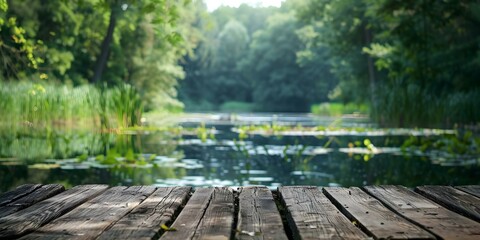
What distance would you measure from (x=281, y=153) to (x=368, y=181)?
3.43 meters

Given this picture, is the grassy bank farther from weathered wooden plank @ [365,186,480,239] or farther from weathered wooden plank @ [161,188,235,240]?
weathered wooden plank @ [161,188,235,240]

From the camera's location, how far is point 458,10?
13.8 metres

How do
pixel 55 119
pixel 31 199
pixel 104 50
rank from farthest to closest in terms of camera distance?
pixel 104 50 < pixel 55 119 < pixel 31 199

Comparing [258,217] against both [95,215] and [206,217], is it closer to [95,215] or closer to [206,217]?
[206,217]

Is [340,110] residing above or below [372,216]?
below

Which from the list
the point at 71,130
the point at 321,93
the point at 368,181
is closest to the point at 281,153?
the point at 368,181

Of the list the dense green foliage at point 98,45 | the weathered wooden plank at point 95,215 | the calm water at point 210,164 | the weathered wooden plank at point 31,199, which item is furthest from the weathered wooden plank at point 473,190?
the dense green foliage at point 98,45

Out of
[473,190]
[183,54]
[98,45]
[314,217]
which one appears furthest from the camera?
[183,54]

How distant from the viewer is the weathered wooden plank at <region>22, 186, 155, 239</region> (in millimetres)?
2346

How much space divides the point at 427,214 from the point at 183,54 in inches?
1078

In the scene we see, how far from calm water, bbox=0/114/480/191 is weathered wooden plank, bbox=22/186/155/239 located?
10.9 feet

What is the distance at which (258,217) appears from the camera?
2.69 meters

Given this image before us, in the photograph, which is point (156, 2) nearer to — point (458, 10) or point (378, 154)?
point (378, 154)

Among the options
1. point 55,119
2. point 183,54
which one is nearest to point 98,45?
point 183,54
